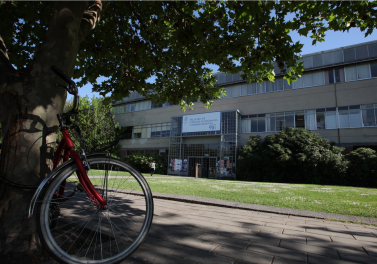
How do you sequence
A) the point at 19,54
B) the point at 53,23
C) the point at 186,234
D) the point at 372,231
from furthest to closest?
1. the point at 19,54
2. the point at 372,231
3. the point at 186,234
4. the point at 53,23

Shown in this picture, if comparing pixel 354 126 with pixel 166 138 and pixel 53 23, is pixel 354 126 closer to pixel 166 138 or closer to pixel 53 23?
pixel 166 138

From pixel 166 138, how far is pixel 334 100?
70.9ft

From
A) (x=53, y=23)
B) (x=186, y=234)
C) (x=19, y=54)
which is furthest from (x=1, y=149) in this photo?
(x=19, y=54)

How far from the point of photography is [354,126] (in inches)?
834

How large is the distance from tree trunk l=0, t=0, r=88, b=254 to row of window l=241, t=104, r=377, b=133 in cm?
2529

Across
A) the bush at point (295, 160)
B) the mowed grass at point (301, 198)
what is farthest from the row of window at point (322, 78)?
the mowed grass at point (301, 198)

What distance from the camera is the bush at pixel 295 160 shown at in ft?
61.2

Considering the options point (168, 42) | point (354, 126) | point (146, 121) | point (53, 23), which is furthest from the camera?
point (146, 121)

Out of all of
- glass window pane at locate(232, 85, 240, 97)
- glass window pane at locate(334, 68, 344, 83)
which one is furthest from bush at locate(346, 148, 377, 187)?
glass window pane at locate(232, 85, 240, 97)

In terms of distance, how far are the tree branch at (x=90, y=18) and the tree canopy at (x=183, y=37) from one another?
117 millimetres

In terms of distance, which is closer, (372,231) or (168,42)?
(372,231)

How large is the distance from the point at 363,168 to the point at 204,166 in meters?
16.6

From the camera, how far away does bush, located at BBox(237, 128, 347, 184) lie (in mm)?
18656

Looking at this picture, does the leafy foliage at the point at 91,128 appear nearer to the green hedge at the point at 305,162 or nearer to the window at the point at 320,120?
the green hedge at the point at 305,162
